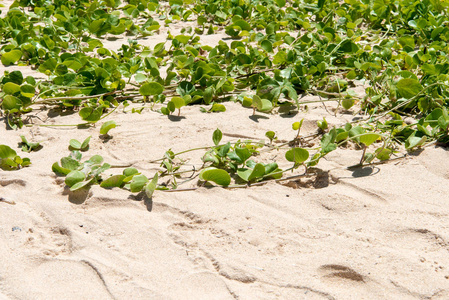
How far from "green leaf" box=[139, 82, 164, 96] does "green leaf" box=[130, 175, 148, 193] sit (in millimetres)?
837

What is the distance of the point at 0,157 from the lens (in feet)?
6.86

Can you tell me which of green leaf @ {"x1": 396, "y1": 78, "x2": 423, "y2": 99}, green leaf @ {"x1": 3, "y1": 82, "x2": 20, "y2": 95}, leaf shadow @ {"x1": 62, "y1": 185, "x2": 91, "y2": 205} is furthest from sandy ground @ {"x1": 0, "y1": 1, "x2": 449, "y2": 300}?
green leaf @ {"x1": 3, "y1": 82, "x2": 20, "y2": 95}

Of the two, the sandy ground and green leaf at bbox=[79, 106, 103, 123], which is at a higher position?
green leaf at bbox=[79, 106, 103, 123]

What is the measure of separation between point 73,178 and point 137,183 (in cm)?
25

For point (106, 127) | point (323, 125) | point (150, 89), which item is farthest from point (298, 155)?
point (150, 89)

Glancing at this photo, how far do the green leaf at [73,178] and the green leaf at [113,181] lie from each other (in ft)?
0.28

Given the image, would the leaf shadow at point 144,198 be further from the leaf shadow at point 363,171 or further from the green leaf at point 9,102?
the green leaf at point 9,102

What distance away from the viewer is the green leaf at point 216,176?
1.94 m

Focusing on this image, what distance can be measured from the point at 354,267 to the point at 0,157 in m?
1.48

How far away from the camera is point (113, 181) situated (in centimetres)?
193

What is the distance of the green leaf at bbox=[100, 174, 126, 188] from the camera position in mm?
1922

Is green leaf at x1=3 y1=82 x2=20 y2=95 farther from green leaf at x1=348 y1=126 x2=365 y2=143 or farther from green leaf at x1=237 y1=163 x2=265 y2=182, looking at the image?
green leaf at x1=348 y1=126 x2=365 y2=143

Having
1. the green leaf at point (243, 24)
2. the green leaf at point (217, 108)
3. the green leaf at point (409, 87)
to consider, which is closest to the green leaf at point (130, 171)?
the green leaf at point (217, 108)

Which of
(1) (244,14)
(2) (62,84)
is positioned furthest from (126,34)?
(2) (62,84)
